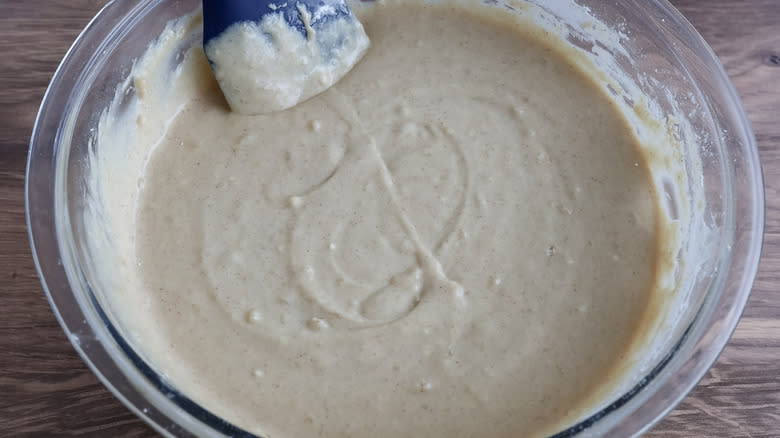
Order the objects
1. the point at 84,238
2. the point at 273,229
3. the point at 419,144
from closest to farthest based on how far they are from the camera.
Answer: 1. the point at 84,238
2. the point at 273,229
3. the point at 419,144

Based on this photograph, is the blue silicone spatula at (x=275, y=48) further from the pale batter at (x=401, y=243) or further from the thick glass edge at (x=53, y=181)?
the thick glass edge at (x=53, y=181)

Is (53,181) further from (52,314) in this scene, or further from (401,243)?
(401,243)

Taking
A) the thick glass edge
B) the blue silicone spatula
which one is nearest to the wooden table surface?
A: the thick glass edge

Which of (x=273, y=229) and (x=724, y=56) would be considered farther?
(x=724, y=56)

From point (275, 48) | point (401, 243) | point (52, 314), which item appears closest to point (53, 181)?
point (52, 314)

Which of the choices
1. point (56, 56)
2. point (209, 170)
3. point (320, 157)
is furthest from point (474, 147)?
point (56, 56)

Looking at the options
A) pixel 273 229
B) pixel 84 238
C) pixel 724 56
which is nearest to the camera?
pixel 84 238

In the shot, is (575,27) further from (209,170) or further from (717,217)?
(209,170)

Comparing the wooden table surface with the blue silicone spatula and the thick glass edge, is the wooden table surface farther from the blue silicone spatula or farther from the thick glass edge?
the blue silicone spatula
